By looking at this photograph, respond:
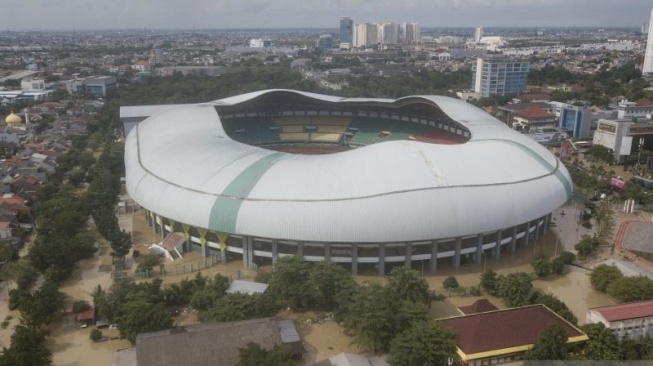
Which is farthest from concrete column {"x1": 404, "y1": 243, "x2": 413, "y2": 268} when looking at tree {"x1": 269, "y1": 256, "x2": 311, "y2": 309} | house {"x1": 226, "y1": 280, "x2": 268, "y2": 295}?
house {"x1": 226, "y1": 280, "x2": 268, "y2": 295}

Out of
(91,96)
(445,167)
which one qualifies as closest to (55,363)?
(445,167)

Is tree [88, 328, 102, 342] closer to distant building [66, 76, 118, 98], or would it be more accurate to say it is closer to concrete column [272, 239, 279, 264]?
concrete column [272, 239, 279, 264]

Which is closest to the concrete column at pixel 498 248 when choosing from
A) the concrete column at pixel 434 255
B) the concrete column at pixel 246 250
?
the concrete column at pixel 434 255

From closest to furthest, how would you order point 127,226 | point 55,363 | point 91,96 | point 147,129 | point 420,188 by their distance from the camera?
point 55,363 < point 420,188 < point 127,226 < point 147,129 < point 91,96

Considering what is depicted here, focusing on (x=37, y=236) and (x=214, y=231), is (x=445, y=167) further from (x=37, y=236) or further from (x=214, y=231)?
(x=37, y=236)

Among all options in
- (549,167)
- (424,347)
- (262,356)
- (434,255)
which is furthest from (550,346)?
(549,167)

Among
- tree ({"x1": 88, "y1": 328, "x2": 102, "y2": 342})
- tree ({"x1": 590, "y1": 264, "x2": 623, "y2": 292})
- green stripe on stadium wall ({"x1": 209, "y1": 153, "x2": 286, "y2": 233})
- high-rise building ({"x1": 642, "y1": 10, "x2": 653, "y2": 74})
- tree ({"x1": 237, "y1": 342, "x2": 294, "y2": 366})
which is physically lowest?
tree ({"x1": 88, "y1": 328, "x2": 102, "y2": 342})
